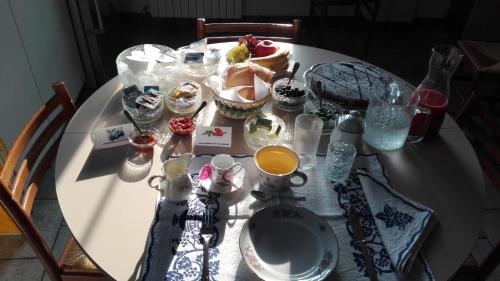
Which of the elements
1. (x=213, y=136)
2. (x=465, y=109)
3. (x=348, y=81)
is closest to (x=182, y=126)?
(x=213, y=136)

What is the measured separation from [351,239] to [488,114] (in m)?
0.74

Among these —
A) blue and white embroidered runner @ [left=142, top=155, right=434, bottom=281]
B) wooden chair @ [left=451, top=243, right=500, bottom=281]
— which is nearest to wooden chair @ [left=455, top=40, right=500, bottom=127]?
wooden chair @ [left=451, top=243, right=500, bottom=281]

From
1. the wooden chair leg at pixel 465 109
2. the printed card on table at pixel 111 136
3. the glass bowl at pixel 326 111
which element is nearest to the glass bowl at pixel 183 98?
the printed card on table at pixel 111 136

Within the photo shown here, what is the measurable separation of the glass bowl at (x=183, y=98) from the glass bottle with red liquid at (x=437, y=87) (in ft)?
2.24

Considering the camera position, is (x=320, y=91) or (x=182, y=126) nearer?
(x=182, y=126)

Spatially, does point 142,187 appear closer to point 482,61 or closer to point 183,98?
point 183,98

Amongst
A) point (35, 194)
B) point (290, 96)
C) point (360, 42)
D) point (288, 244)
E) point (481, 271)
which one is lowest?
point (360, 42)

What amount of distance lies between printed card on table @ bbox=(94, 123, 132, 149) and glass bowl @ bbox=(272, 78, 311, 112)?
49 cm

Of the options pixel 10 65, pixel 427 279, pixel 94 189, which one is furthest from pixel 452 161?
pixel 10 65

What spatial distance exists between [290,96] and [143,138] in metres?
0.49

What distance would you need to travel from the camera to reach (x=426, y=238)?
94 centimetres

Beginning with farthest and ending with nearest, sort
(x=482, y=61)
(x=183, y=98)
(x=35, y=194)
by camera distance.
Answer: (x=482, y=61), (x=183, y=98), (x=35, y=194)

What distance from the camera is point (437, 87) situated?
1251 mm

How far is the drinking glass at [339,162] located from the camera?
1.10m
